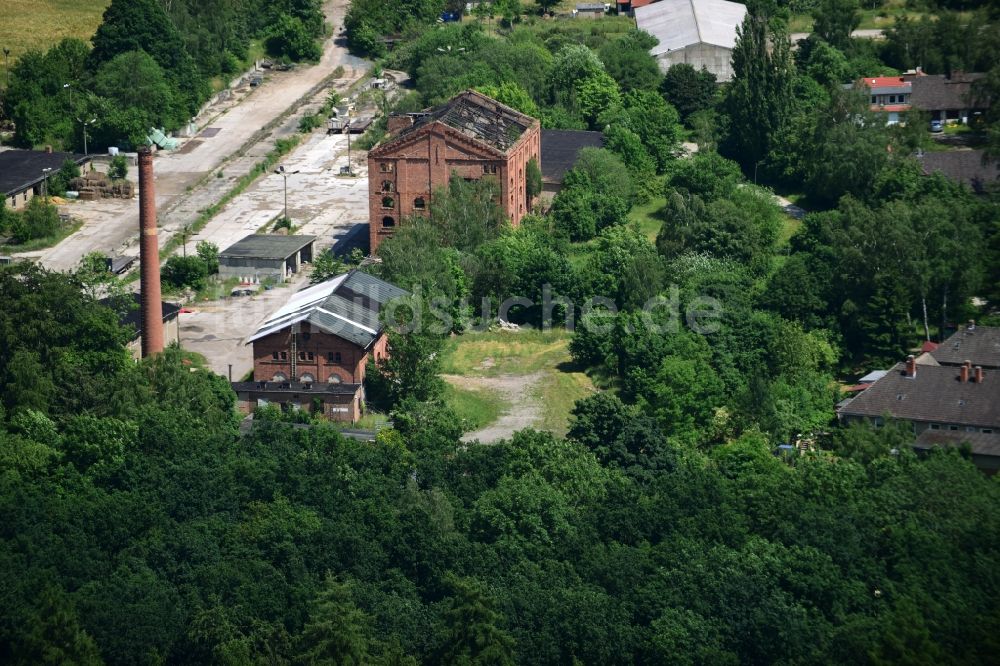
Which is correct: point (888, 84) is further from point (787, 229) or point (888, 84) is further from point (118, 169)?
point (118, 169)

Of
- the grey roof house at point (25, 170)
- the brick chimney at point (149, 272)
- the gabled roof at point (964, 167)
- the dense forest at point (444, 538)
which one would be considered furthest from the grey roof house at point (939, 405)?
the grey roof house at point (25, 170)

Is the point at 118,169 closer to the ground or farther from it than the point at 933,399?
farther from it

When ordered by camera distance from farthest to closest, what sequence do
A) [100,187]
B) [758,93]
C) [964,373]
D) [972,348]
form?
[758,93] → [100,187] → [972,348] → [964,373]

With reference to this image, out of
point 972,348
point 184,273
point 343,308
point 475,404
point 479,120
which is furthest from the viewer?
point 479,120

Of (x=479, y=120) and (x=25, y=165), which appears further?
(x=25, y=165)

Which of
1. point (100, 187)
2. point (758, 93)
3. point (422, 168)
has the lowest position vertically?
point (100, 187)

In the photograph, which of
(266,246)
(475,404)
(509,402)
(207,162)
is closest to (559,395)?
(509,402)

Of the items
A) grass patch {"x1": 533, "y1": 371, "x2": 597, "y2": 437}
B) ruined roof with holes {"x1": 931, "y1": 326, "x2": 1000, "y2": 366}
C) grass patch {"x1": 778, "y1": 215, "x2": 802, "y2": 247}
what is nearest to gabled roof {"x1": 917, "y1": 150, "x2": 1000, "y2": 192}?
A: grass patch {"x1": 778, "y1": 215, "x2": 802, "y2": 247}

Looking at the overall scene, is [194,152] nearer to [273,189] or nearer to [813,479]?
[273,189]
